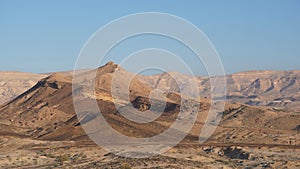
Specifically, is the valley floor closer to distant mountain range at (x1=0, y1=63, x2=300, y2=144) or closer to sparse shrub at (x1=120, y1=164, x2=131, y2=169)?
sparse shrub at (x1=120, y1=164, x2=131, y2=169)

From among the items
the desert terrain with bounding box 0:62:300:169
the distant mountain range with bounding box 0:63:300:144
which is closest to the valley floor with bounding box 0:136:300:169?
the desert terrain with bounding box 0:62:300:169

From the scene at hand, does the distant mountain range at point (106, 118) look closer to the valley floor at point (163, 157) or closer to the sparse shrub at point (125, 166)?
the valley floor at point (163, 157)

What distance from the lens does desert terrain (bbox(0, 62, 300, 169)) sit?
4082 cm

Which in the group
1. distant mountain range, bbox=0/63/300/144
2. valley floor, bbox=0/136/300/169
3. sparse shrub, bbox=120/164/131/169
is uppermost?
distant mountain range, bbox=0/63/300/144

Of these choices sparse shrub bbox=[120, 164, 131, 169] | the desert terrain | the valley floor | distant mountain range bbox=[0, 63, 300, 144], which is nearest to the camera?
sparse shrub bbox=[120, 164, 131, 169]

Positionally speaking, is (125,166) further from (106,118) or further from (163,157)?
(106,118)

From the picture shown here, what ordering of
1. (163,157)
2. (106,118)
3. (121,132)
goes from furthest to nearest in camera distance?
(106,118), (121,132), (163,157)

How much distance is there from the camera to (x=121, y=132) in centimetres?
6241

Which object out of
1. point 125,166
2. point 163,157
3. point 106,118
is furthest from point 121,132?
point 125,166

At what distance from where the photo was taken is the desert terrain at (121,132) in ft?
134

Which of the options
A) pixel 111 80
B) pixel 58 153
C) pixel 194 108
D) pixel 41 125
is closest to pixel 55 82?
pixel 111 80

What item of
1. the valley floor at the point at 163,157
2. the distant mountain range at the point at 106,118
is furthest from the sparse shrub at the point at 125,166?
the distant mountain range at the point at 106,118

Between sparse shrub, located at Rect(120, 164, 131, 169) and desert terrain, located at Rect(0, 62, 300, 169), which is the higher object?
desert terrain, located at Rect(0, 62, 300, 169)

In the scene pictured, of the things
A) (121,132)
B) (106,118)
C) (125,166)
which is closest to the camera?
(125,166)
